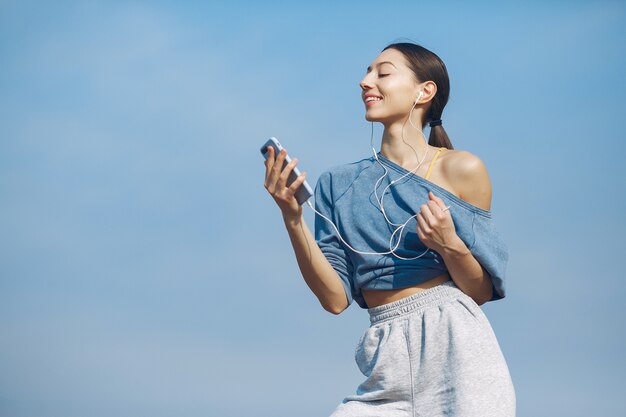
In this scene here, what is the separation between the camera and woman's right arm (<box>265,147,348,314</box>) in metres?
5.09

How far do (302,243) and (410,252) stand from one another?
23.0 inches

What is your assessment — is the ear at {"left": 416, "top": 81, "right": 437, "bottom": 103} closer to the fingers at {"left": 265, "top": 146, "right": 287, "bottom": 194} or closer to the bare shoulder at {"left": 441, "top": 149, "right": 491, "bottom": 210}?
the bare shoulder at {"left": 441, "top": 149, "right": 491, "bottom": 210}

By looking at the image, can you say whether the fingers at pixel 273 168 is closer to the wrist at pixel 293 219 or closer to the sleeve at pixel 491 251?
the wrist at pixel 293 219

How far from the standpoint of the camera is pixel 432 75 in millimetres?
6016

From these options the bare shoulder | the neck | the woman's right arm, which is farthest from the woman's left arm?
the woman's right arm

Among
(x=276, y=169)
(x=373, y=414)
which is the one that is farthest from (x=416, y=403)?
(x=276, y=169)

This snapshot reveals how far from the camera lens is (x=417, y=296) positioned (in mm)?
5402

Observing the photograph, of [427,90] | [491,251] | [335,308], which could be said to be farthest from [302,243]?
[427,90]

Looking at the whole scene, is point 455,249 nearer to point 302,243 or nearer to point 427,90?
point 302,243

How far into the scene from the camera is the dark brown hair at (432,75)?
5.98m

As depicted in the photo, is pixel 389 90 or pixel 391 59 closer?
pixel 389 90

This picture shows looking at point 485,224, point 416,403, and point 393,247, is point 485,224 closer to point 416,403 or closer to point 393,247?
point 393,247

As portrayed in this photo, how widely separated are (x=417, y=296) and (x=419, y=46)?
1.53 m

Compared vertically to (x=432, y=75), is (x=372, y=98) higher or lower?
lower
